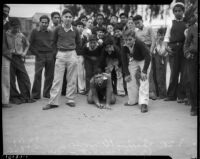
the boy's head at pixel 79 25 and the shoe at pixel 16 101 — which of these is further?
the boy's head at pixel 79 25

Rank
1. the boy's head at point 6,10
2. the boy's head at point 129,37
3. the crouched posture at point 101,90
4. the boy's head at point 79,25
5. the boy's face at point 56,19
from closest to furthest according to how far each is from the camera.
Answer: the boy's head at point 6,10 < the boy's face at point 56,19 < the boy's head at point 129,37 < the crouched posture at point 101,90 < the boy's head at point 79,25

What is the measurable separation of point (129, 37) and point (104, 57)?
77 centimetres

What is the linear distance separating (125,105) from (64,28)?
1549 millimetres

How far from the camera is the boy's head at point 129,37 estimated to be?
551cm

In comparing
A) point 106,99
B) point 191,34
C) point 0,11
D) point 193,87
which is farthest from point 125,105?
point 0,11

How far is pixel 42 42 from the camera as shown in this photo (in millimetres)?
5746

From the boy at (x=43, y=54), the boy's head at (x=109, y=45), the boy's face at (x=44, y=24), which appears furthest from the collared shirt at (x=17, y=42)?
the boy's head at (x=109, y=45)

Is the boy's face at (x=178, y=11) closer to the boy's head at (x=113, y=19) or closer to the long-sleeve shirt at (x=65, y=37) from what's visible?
the boy's head at (x=113, y=19)

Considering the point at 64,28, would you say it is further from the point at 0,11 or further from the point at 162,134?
the point at 162,134

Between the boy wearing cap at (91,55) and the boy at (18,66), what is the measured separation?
4.00 ft

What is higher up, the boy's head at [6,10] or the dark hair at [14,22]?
the boy's head at [6,10]

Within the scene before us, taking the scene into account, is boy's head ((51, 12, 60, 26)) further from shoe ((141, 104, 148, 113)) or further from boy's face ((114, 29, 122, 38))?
shoe ((141, 104, 148, 113))

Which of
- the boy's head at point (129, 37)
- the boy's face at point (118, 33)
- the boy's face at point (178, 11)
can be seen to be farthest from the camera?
the boy's face at point (118, 33)

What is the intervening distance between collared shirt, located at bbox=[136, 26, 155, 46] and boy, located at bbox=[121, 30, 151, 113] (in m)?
0.24
